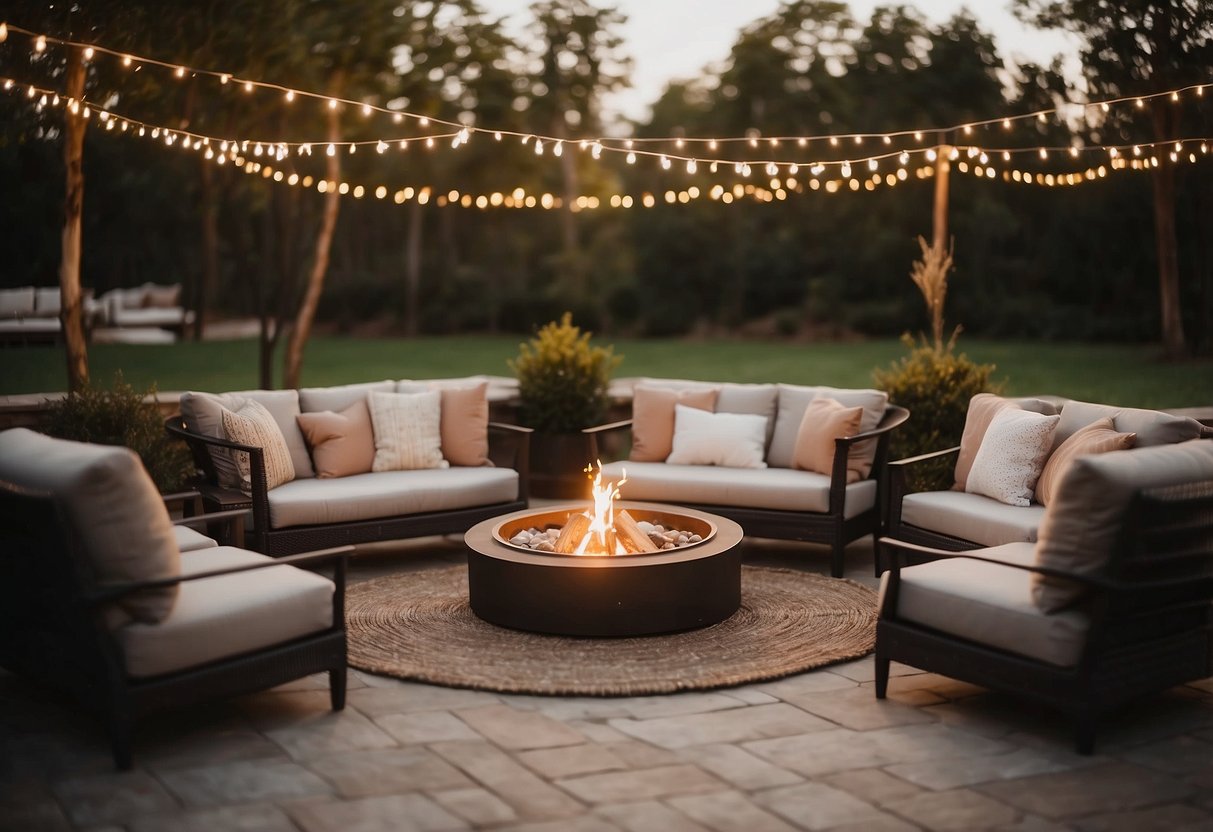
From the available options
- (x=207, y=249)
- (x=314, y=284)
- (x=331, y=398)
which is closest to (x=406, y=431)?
(x=331, y=398)

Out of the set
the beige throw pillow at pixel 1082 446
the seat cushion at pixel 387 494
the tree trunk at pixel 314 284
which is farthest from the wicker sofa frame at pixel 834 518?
the tree trunk at pixel 314 284

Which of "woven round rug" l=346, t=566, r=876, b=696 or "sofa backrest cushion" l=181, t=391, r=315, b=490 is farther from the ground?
A: "sofa backrest cushion" l=181, t=391, r=315, b=490

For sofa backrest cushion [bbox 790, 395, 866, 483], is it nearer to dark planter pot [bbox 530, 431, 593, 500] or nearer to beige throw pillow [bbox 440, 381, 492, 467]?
beige throw pillow [bbox 440, 381, 492, 467]

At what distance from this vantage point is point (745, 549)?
21.0 ft

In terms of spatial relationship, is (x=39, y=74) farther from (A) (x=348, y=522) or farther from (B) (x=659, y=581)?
(B) (x=659, y=581)

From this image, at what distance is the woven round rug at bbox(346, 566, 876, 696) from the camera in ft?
13.2

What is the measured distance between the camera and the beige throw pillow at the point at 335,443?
589 centimetres

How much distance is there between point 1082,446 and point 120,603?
3753 millimetres

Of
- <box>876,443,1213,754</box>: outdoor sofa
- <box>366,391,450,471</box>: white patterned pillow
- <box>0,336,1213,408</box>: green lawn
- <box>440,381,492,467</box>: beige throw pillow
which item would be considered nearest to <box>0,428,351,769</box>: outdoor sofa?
<box>876,443,1213,754</box>: outdoor sofa

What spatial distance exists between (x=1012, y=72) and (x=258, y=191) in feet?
35.0

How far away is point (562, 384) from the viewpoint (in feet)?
25.7

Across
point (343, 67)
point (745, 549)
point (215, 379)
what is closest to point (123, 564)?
point (745, 549)

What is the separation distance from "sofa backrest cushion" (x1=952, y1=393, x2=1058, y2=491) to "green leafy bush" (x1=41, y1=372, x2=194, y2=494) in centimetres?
452

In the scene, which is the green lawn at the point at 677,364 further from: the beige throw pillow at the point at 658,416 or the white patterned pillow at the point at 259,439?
the beige throw pillow at the point at 658,416
